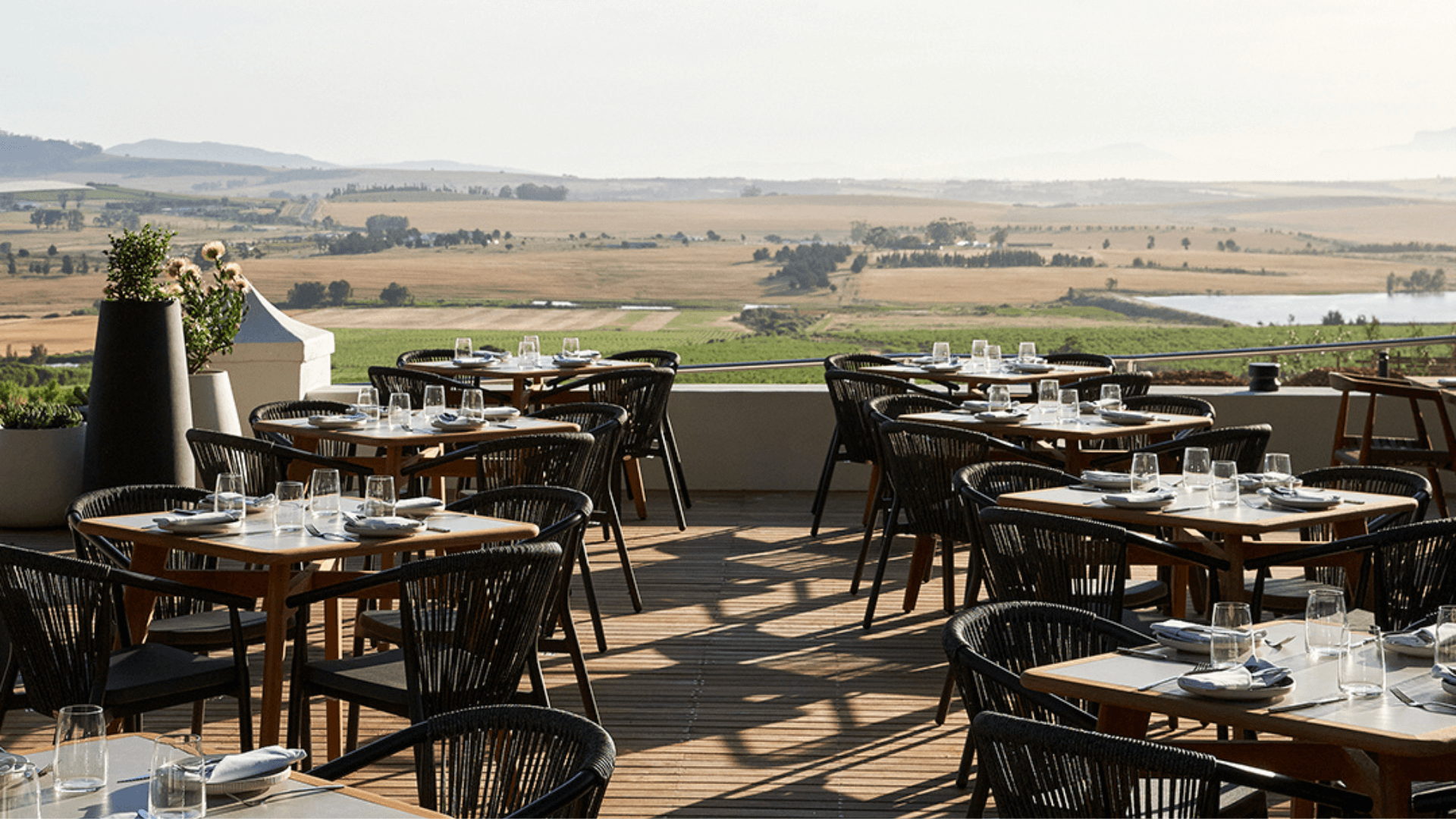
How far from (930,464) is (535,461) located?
1523mm

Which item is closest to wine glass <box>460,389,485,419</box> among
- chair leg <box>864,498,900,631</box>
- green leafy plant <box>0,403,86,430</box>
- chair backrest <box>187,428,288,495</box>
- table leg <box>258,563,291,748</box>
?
chair backrest <box>187,428,288,495</box>

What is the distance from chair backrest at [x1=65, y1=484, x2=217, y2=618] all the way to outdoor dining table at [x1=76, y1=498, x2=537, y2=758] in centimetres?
5

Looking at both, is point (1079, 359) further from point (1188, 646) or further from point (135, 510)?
point (1188, 646)

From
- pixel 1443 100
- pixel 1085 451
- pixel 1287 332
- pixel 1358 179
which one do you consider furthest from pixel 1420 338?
pixel 1358 179

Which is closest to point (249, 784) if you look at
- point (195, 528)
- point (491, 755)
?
point (491, 755)

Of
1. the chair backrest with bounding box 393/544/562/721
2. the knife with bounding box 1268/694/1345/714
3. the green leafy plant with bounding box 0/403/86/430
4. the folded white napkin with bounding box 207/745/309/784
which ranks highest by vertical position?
the folded white napkin with bounding box 207/745/309/784

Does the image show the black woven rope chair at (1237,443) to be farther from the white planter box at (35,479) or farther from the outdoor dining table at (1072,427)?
the white planter box at (35,479)

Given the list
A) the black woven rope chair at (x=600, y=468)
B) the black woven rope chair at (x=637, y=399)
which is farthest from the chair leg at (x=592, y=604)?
the black woven rope chair at (x=637, y=399)

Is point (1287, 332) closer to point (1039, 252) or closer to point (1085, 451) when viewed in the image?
point (1039, 252)

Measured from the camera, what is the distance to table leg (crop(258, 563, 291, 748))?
3.76 m

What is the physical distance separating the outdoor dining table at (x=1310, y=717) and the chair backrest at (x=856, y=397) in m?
4.32

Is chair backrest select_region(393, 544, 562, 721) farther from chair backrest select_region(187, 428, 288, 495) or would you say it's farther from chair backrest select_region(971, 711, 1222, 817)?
chair backrest select_region(187, 428, 288, 495)

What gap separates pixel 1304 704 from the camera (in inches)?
95.3

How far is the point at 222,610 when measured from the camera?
4336mm
